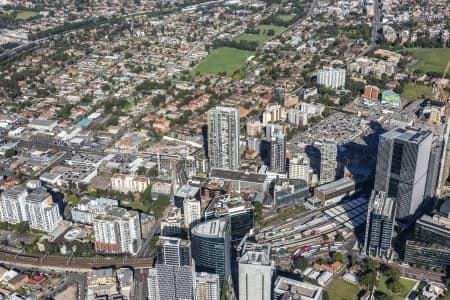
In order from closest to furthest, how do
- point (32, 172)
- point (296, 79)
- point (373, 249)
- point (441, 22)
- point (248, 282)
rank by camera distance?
point (248, 282) < point (373, 249) < point (32, 172) < point (296, 79) < point (441, 22)

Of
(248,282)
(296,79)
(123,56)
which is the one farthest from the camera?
(123,56)

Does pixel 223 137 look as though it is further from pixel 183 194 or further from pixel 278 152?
pixel 183 194

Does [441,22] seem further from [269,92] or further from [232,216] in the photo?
[232,216]

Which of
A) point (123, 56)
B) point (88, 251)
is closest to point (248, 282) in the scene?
point (88, 251)

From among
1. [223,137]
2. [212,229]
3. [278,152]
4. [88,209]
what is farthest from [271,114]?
[212,229]

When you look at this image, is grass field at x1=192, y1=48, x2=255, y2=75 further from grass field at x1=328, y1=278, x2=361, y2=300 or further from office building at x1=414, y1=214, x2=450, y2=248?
grass field at x1=328, y1=278, x2=361, y2=300

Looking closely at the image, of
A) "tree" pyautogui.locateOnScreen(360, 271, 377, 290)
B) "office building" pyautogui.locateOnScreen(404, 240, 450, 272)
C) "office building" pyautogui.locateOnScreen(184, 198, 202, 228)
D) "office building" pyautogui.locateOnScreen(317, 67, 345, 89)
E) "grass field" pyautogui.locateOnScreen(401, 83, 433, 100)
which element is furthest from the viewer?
"office building" pyautogui.locateOnScreen(317, 67, 345, 89)

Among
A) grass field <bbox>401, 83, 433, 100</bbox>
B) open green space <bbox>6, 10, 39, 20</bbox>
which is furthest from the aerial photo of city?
open green space <bbox>6, 10, 39, 20</bbox>
